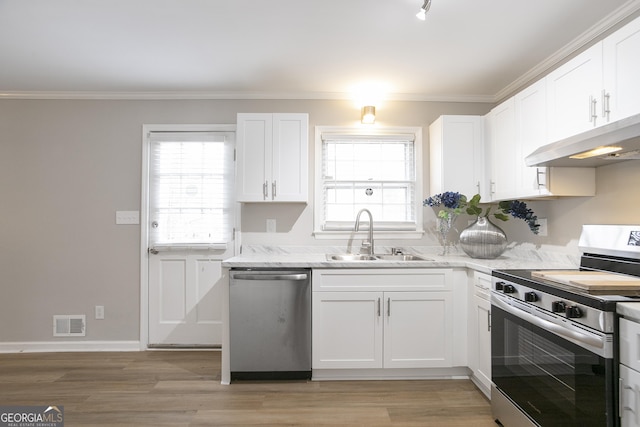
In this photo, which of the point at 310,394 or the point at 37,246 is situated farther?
the point at 37,246

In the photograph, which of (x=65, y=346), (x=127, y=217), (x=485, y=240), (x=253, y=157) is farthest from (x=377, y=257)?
(x=65, y=346)

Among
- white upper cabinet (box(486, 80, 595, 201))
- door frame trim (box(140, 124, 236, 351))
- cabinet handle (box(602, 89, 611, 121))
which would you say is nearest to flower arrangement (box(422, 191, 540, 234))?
white upper cabinet (box(486, 80, 595, 201))

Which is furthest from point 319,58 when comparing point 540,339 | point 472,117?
point 540,339

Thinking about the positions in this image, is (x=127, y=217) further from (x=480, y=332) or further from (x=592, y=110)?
(x=592, y=110)

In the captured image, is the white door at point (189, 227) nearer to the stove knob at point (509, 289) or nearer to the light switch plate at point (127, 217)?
the light switch plate at point (127, 217)

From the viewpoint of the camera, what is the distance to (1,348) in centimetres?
328

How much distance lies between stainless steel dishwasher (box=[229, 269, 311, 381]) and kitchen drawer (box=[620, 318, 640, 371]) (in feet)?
5.86

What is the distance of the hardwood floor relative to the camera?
216 cm

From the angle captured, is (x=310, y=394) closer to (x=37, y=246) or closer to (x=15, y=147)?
(x=37, y=246)

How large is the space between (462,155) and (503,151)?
368 mm

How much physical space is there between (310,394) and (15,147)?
11.2 feet

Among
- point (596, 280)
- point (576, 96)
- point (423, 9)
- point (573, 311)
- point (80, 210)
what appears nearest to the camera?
point (573, 311)

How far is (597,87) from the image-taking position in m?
1.86

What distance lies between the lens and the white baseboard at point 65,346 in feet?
10.8
